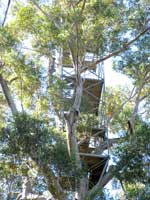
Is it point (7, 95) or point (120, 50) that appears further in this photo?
point (120, 50)

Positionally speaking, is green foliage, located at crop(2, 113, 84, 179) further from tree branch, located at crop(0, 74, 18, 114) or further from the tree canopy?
tree branch, located at crop(0, 74, 18, 114)

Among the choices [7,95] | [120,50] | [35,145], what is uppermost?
[120,50]

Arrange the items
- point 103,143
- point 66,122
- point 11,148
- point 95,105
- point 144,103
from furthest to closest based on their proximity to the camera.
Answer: point 144,103, point 95,105, point 103,143, point 66,122, point 11,148

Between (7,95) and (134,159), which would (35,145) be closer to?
(7,95)

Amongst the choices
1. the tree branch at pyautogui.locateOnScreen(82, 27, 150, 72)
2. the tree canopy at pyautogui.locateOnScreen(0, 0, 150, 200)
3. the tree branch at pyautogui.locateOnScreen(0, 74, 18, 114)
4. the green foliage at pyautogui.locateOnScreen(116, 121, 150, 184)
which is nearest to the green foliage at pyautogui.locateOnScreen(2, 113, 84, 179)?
the tree canopy at pyautogui.locateOnScreen(0, 0, 150, 200)

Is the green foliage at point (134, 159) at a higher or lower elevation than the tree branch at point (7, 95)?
lower

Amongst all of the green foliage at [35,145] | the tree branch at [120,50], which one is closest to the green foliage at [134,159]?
the green foliage at [35,145]

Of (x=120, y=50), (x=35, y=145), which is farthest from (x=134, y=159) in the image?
(x=120, y=50)

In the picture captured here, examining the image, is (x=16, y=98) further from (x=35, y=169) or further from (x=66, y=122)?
(x=35, y=169)

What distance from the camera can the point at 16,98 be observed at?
40.9 feet

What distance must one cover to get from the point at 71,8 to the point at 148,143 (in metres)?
4.48

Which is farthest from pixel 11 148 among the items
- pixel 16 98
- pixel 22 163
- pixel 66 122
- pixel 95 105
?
pixel 95 105

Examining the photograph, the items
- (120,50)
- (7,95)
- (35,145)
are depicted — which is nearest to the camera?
(35,145)

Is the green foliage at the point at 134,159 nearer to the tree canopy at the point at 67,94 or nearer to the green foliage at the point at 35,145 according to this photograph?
the tree canopy at the point at 67,94
